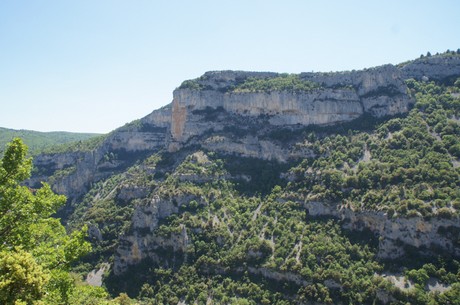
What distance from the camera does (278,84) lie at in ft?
354

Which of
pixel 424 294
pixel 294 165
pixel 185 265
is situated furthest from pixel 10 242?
pixel 294 165

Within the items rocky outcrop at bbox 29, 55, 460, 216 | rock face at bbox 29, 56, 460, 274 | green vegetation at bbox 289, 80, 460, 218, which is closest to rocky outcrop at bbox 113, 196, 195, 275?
rock face at bbox 29, 56, 460, 274

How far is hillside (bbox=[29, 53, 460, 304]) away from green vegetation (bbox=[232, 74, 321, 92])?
55cm

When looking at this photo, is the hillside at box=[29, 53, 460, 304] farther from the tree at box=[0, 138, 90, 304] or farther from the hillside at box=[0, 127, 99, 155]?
the hillside at box=[0, 127, 99, 155]

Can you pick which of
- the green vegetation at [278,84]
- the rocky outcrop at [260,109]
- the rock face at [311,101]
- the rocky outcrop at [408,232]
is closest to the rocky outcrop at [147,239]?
the rocky outcrop at [260,109]

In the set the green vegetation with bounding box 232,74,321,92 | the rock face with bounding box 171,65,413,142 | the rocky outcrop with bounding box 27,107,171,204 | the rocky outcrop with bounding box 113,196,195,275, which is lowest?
the rocky outcrop with bounding box 113,196,195,275

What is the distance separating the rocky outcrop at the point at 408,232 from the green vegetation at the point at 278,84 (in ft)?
156

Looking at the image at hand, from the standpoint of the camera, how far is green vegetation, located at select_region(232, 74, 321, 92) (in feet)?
342

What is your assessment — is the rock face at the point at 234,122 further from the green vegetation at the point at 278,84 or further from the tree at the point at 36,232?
the tree at the point at 36,232

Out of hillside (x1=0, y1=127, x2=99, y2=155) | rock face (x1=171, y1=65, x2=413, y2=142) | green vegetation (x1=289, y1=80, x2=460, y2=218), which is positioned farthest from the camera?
hillside (x1=0, y1=127, x2=99, y2=155)

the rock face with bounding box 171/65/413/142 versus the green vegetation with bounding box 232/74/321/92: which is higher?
the green vegetation with bounding box 232/74/321/92

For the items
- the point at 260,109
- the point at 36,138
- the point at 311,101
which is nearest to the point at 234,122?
the point at 260,109

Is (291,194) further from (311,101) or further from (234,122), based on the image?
(234,122)

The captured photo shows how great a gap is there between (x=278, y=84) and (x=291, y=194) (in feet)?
135
